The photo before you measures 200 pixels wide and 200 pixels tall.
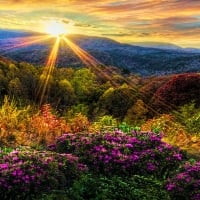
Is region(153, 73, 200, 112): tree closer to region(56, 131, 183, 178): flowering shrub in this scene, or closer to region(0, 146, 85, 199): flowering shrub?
region(56, 131, 183, 178): flowering shrub

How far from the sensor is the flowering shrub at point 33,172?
9453mm

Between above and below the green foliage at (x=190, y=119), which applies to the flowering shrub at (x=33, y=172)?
above

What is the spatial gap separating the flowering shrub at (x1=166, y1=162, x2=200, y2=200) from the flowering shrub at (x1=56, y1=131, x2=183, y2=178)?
1071 mm

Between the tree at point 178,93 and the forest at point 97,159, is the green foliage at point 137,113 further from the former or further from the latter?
the forest at point 97,159

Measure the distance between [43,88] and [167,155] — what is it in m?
18.9

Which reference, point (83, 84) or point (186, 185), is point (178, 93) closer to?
point (83, 84)

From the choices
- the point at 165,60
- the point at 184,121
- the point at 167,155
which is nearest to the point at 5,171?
the point at 167,155

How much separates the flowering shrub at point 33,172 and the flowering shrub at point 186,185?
1920 mm

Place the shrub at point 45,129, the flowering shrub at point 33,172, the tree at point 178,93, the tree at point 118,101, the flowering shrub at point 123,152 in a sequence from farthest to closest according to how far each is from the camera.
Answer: the tree at point 118,101, the tree at point 178,93, the shrub at point 45,129, the flowering shrub at point 123,152, the flowering shrub at point 33,172

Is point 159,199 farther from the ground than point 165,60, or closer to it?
farther from the ground

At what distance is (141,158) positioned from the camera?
39.4 feet

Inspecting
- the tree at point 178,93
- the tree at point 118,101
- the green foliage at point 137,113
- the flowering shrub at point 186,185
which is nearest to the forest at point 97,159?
the flowering shrub at point 186,185

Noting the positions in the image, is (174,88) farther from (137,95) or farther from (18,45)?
(18,45)

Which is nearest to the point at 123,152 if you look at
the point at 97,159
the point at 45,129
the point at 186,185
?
the point at 97,159
